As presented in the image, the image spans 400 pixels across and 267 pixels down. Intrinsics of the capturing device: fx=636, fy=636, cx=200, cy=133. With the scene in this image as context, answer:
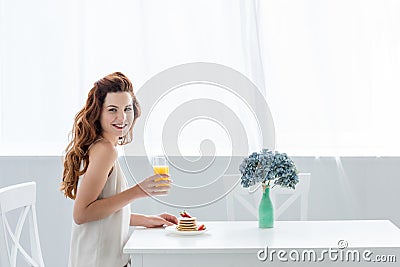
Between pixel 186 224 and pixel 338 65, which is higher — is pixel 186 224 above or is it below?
below

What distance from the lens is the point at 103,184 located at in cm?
212

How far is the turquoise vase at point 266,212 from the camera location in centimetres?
223

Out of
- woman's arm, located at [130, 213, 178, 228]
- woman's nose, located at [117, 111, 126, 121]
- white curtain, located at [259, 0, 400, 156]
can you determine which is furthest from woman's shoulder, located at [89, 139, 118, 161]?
white curtain, located at [259, 0, 400, 156]

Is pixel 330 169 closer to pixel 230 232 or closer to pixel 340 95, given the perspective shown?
pixel 340 95

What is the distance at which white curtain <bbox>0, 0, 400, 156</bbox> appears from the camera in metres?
3.37

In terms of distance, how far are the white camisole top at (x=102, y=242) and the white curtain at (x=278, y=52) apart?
130 centimetres

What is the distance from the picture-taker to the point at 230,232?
2.17m

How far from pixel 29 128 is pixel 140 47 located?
75 centimetres

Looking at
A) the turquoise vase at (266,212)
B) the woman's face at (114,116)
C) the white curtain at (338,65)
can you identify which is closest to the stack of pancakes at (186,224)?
the turquoise vase at (266,212)

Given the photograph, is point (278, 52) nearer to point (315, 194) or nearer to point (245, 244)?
point (315, 194)

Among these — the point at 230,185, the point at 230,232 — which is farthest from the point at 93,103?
the point at 230,185

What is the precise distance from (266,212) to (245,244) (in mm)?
293

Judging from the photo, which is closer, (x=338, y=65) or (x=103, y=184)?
(x=103, y=184)

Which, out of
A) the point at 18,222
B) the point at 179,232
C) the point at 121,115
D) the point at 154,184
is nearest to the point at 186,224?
the point at 179,232
